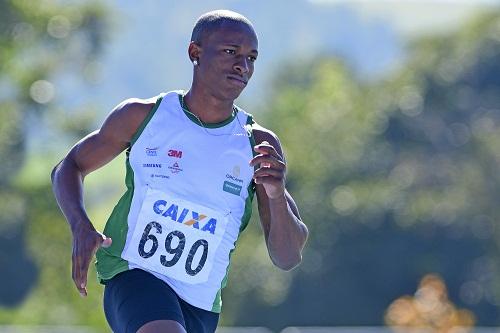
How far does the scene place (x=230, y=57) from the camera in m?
6.08

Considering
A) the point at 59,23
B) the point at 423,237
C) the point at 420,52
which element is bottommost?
the point at 423,237

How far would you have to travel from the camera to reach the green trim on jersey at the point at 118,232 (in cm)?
611

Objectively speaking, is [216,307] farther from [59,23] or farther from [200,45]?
[59,23]

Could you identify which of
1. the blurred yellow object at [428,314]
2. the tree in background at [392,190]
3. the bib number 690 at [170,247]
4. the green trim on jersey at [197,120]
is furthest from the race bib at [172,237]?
the tree in background at [392,190]

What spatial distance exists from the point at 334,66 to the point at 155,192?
6757 centimetres

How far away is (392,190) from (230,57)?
135ft

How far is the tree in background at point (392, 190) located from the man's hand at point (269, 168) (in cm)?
3646

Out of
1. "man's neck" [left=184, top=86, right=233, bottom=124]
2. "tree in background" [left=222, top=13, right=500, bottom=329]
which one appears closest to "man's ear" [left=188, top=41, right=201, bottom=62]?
"man's neck" [left=184, top=86, right=233, bottom=124]

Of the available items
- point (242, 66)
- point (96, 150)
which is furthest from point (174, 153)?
point (242, 66)

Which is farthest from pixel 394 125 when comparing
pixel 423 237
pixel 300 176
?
pixel 423 237

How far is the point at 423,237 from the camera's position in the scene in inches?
1754

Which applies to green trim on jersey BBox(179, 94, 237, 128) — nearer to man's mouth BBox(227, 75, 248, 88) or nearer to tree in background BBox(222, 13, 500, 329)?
man's mouth BBox(227, 75, 248, 88)

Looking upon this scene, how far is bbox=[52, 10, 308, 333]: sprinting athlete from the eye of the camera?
6.04 meters

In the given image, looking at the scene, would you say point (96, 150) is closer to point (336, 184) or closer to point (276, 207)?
point (276, 207)
